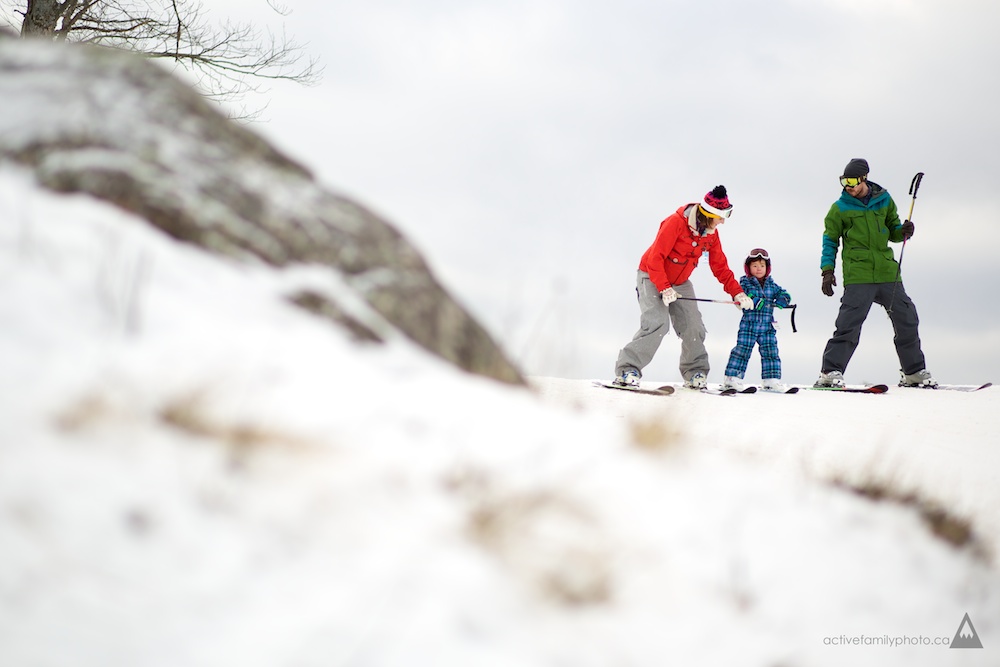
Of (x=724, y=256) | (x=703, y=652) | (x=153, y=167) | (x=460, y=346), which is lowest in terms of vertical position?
(x=703, y=652)

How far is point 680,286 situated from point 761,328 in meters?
1.09

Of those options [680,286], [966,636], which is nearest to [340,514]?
[966,636]

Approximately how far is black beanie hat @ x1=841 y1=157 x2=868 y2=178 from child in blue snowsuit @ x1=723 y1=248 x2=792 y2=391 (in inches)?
47.4

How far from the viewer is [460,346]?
2.90 m

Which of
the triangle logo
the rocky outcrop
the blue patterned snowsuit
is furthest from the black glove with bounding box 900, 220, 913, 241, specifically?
the rocky outcrop

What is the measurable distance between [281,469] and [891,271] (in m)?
7.84

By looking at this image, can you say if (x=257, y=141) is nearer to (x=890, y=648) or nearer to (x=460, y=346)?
(x=460, y=346)

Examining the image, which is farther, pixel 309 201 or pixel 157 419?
pixel 309 201

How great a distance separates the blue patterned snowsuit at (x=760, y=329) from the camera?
315 inches

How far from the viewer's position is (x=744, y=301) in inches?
308

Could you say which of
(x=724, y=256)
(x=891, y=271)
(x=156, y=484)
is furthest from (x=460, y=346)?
(x=891, y=271)

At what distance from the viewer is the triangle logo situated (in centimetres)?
265

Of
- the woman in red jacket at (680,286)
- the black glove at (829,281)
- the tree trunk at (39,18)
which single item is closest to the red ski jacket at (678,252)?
the woman in red jacket at (680,286)

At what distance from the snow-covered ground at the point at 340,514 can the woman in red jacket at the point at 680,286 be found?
4.60 m
